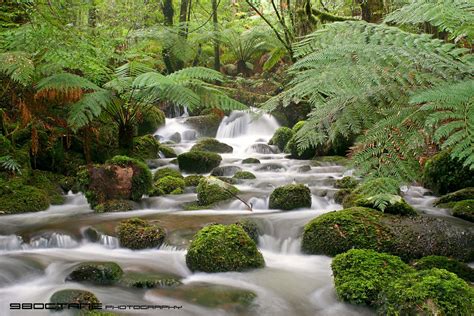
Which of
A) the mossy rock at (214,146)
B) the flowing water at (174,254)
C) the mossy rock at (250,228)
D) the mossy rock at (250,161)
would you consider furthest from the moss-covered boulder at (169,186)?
the mossy rock at (214,146)

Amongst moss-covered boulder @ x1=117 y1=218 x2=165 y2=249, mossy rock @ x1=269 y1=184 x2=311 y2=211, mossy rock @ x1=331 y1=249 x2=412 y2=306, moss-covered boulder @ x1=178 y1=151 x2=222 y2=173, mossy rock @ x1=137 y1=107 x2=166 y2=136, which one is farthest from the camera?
mossy rock @ x1=137 y1=107 x2=166 y2=136

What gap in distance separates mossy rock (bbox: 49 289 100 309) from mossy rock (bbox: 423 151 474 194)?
15.1ft

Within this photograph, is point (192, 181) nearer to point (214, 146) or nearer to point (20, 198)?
point (20, 198)

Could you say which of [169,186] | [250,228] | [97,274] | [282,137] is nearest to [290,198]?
[250,228]

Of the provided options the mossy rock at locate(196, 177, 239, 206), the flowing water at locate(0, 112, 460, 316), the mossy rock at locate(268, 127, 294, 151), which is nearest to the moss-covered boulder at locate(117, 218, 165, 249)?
the flowing water at locate(0, 112, 460, 316)

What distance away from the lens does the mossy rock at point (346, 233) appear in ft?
12.8

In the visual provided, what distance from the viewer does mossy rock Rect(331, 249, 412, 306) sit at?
9.55 feet

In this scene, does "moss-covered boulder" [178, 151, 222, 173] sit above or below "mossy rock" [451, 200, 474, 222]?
above

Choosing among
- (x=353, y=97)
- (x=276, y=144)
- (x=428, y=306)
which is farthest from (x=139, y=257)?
(x=276, y=144)

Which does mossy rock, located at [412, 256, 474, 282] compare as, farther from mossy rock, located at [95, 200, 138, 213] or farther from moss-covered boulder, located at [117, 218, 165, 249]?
mossy rock, located at [95, 200, 138, 213]

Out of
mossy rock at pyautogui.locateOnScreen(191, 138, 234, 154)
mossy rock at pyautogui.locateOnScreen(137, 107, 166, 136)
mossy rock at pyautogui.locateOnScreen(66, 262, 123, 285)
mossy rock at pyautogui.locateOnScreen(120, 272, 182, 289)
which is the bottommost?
mossy rock at pyautogui.locateOnScreen(120, 272, 182, 289)

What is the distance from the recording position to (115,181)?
5.95m

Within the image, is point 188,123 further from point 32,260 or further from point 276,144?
point 32,260

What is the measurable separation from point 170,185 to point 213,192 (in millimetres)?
1102
